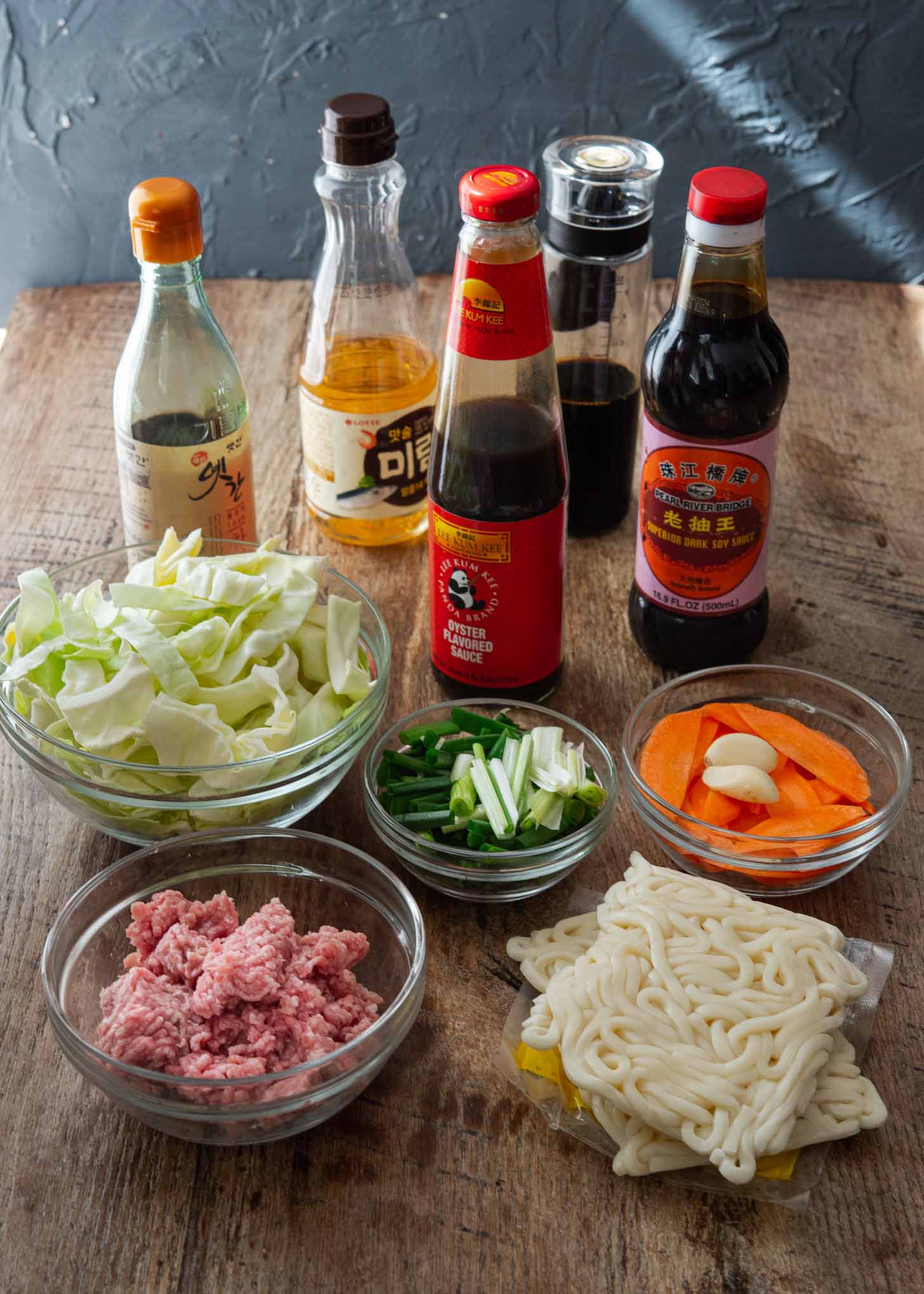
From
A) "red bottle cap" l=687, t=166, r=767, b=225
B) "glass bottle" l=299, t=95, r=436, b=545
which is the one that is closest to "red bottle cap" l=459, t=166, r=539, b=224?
"red bottle cap" l=687, t=166, r=767, b=225

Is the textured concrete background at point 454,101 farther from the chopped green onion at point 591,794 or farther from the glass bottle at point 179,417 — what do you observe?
the chopped green onion at point 591,794

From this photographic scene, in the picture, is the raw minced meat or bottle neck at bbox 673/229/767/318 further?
bottle neck at bbox 673/229/767/318

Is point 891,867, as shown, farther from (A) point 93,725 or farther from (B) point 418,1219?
(A) point 93,725

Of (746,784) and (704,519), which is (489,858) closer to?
(746,784)

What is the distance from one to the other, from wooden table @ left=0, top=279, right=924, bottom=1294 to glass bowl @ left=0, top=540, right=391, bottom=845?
0.08 m

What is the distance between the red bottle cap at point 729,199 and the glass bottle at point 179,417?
0.49 metres

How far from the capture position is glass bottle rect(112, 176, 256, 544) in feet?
4.12

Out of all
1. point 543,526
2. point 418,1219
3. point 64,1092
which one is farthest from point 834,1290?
point 543,526

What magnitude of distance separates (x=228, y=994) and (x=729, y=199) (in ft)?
2.46

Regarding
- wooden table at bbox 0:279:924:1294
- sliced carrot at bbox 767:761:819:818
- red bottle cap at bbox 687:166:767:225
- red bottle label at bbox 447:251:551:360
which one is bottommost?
wooden table at bbox 0:279:924:1294

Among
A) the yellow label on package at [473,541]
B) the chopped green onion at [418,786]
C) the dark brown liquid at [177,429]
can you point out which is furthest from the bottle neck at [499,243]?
the chopped green onion at [418,786]

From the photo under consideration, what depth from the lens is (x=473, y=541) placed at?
3.81 feet

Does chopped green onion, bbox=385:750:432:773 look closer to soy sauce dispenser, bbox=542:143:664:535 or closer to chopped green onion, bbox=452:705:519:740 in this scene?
chopped green onion, bbox=452:705:519:740

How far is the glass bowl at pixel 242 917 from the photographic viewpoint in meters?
0.81
